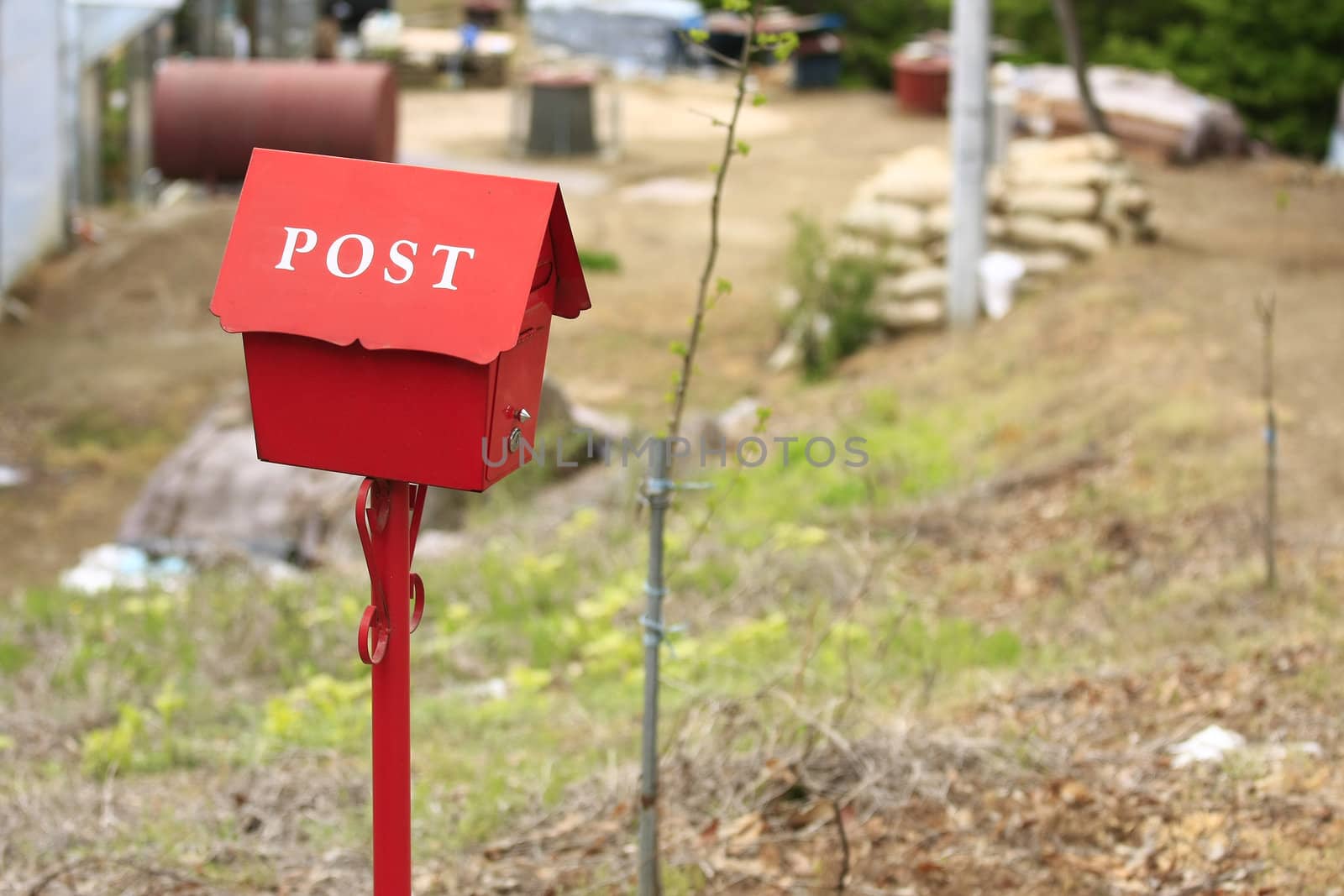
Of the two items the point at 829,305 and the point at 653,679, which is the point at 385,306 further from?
the point at 829,305

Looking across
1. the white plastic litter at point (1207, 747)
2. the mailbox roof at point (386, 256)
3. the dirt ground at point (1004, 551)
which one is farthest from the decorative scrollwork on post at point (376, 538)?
the white plastic litter at point (1207, 747)

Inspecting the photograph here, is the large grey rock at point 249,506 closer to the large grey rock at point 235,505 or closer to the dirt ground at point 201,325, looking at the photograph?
the large grey rock at point 235,505

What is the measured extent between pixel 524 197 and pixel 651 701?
1.09 m

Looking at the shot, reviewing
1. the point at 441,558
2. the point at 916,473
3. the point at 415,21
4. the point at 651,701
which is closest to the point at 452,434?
the point at 651,701

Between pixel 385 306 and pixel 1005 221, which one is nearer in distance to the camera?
pixel 385 306

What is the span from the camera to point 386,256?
2.46 metres

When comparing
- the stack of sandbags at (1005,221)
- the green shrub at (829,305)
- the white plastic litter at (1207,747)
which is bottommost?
the green shrub at (829,305)

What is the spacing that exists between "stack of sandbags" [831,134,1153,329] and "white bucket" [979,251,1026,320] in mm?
312

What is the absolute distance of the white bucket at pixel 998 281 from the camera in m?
11.3

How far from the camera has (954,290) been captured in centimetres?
1126

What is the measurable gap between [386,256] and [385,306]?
8cm

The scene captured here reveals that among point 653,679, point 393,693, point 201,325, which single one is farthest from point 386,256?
point 201,325

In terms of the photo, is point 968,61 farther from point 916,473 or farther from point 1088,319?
point 916,473

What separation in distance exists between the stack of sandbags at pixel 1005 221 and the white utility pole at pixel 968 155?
0.92 ft
